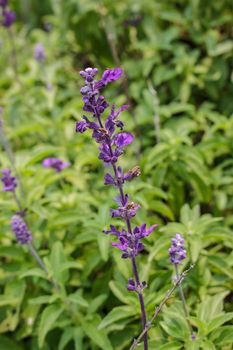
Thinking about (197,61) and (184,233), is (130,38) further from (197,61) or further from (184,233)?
(184,233)

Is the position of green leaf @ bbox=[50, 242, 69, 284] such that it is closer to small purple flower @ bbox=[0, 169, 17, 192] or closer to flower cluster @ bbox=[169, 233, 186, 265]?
small purple flower @ bbox=[0, 169, 17, 192]

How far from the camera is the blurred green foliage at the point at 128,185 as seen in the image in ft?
10.4

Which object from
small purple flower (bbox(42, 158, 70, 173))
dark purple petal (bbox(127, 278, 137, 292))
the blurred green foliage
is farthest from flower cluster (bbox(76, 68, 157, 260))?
small purple flower (bbox(42, 158, 70, 173))

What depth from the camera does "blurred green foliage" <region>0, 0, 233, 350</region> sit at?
3.17 meters

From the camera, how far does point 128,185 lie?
3.73m

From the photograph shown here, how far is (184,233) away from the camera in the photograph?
127 inches

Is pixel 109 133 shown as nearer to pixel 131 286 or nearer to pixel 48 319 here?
pixel 131 286

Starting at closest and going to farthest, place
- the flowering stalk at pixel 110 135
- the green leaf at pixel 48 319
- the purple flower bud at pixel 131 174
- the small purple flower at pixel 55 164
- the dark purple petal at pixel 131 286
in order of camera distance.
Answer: the flowering stalk at pixel 110 135, the purple flower bud at pixel 131 174, the dark purple petal at pixel 131 286, the green leaf at pixel 48 319, the small purple flower at pixel 55 164

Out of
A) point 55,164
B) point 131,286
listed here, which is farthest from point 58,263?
point 131,286

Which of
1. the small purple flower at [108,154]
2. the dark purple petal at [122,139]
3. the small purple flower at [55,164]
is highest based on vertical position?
the small purple flower at [55,164]

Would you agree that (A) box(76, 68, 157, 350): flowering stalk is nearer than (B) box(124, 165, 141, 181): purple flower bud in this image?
Yes

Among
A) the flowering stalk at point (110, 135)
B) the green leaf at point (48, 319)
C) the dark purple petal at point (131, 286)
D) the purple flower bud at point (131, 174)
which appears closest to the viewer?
the flowering stalk at point (110, 135)

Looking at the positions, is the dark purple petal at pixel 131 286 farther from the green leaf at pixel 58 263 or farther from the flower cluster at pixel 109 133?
the green leaf at pixel 58 263

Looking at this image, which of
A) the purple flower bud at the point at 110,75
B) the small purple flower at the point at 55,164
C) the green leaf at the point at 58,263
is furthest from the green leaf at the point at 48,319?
the purple flower bud at the point at 110,75
